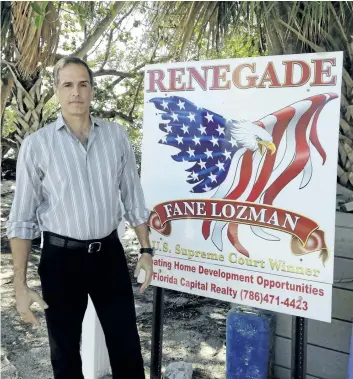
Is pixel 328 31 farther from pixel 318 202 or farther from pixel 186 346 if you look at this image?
pixel 186 346

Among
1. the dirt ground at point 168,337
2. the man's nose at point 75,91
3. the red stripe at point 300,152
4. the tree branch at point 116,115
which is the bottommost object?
the dirt ground at point 168,337

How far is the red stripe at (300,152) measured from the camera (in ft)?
8.07

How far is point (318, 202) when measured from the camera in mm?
2477

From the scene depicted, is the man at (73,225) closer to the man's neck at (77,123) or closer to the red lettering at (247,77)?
the man's neck at (77,123)

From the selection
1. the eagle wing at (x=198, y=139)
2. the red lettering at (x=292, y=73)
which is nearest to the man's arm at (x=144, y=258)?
the eagle wing at (x=198, y=139)

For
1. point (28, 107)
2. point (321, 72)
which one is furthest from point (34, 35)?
point (321, 72)

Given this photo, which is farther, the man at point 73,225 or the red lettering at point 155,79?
the red lettering at point 155,79

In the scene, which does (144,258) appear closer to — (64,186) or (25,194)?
(64,186)

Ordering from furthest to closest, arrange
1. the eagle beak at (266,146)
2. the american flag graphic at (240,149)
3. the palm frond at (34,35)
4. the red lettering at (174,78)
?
1. the palm frond at (34,35)
2. the red lettering at (174,78)
3. the eagle beak at (266,146)
4. the american flag graphic at (240,149)

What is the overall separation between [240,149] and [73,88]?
1.01 m

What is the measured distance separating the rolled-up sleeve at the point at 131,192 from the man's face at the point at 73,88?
0.31 metres

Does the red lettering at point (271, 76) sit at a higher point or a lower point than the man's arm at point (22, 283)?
higher

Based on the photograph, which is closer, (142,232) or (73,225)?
(73,225)

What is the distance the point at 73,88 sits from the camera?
92.0 inches
